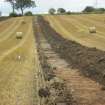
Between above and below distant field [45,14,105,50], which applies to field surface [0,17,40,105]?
above

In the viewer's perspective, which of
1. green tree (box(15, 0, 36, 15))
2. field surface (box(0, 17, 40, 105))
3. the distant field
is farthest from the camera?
green tree (box(15, 0, 36, 15))

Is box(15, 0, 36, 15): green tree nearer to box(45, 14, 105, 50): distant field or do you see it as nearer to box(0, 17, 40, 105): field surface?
→ box(45, 14, 105, 50): distant field

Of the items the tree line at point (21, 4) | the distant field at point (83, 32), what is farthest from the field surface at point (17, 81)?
the tree line at point (21, 4)

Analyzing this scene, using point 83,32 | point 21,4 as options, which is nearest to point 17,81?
point 83,32

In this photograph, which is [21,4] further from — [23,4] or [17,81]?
[17,81]

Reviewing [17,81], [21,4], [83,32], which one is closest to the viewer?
[17,81]

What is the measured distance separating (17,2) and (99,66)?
156603 millimetres

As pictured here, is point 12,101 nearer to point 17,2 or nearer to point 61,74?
point 61,74

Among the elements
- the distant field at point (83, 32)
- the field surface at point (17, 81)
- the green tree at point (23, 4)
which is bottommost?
the green tree at point (23, 4)

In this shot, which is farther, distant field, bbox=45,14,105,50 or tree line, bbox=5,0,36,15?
tree line, bbox=5,0,36,15

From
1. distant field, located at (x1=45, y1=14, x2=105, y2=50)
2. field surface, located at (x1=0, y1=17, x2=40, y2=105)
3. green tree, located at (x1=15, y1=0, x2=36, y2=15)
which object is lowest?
green tree, located at (x1=15, y1=0, x2=36, y2=15)

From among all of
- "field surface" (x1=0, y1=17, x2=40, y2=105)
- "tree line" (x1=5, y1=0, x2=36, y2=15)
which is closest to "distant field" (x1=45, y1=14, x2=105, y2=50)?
"field surface" (x1=0, y1=17, x2=40, y2=105)

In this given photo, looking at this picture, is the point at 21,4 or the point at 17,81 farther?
Result: the point at 21,4

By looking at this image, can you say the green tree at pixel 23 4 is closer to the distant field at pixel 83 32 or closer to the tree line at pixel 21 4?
the tree line at pixel 21 4
